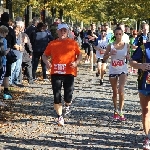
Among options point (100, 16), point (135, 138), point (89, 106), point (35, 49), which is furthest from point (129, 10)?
point (135, 138)

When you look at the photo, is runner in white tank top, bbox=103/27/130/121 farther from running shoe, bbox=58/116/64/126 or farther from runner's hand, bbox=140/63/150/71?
runner's hand, bbox=140/63/150/71

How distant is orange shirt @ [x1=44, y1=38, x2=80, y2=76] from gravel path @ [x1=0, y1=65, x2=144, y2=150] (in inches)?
A: 41.2

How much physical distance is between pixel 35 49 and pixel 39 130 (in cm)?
673

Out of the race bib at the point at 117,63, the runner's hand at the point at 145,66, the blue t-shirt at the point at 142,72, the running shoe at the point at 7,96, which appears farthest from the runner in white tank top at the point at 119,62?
the running shoe at the point at 7,96

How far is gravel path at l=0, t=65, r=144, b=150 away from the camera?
7000mm

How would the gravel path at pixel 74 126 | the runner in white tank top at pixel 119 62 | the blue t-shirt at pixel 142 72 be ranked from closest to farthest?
the blue t-shirt at pixel 142 72, the gravel path at pixel 74 126, the runner in white tank top at pixel 119 62

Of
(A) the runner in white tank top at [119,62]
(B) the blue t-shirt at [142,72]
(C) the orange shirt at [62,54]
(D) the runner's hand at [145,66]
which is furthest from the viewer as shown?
(A) the runner in white tank top at [119,62]

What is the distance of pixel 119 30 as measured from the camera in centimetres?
844

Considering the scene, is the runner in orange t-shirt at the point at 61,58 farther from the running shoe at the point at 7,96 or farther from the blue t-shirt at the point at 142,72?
the running shoe at the point at 7,96

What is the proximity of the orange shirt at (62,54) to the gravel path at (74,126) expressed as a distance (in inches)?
41.2

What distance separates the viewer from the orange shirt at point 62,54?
814 cm

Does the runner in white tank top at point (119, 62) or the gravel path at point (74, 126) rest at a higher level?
the runner in white tank top at point (119, 62)

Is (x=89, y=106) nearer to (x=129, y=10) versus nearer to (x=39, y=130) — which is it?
(x=39, y=130)

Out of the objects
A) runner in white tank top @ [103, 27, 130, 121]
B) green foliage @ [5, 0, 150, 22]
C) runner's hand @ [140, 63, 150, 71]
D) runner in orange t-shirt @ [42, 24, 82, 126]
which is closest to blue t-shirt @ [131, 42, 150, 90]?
runner's hand @ [140, 63, 150, 71]
